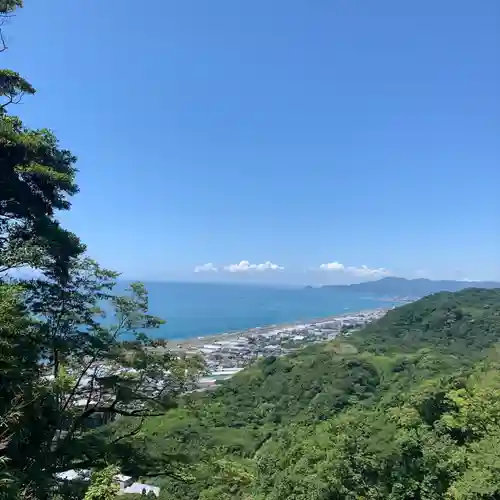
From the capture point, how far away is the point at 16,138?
590 centimetres

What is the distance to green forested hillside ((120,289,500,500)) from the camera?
825 centimetres

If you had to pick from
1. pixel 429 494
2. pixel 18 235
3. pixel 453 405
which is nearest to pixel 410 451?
pixel 429 494

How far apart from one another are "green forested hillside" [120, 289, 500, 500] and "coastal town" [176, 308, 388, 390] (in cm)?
749

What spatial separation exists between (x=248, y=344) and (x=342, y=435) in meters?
55.0

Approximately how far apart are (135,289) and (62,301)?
1078 millimetres

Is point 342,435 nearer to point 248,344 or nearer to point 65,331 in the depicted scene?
point 65,331

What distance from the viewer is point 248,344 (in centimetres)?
6406

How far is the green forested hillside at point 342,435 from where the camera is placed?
825 cm

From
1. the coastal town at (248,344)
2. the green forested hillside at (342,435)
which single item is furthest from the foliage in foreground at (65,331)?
the coastal town at (248,344)

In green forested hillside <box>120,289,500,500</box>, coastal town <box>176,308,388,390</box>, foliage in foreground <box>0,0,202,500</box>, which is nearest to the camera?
foliage in foreground <box>0,0,202,500</box>

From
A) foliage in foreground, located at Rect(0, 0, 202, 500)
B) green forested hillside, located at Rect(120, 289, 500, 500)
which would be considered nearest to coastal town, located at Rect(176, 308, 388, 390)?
green forested hillside, located at Rect(120, 289, 500, 500)

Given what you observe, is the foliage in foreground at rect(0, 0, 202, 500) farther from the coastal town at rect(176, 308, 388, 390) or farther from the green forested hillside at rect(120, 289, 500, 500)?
the coastal town at rect(176, 308, 388, 390)

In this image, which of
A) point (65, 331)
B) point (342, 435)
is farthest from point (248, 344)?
point (65, 331)

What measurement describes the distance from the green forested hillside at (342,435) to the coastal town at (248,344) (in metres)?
7.49
